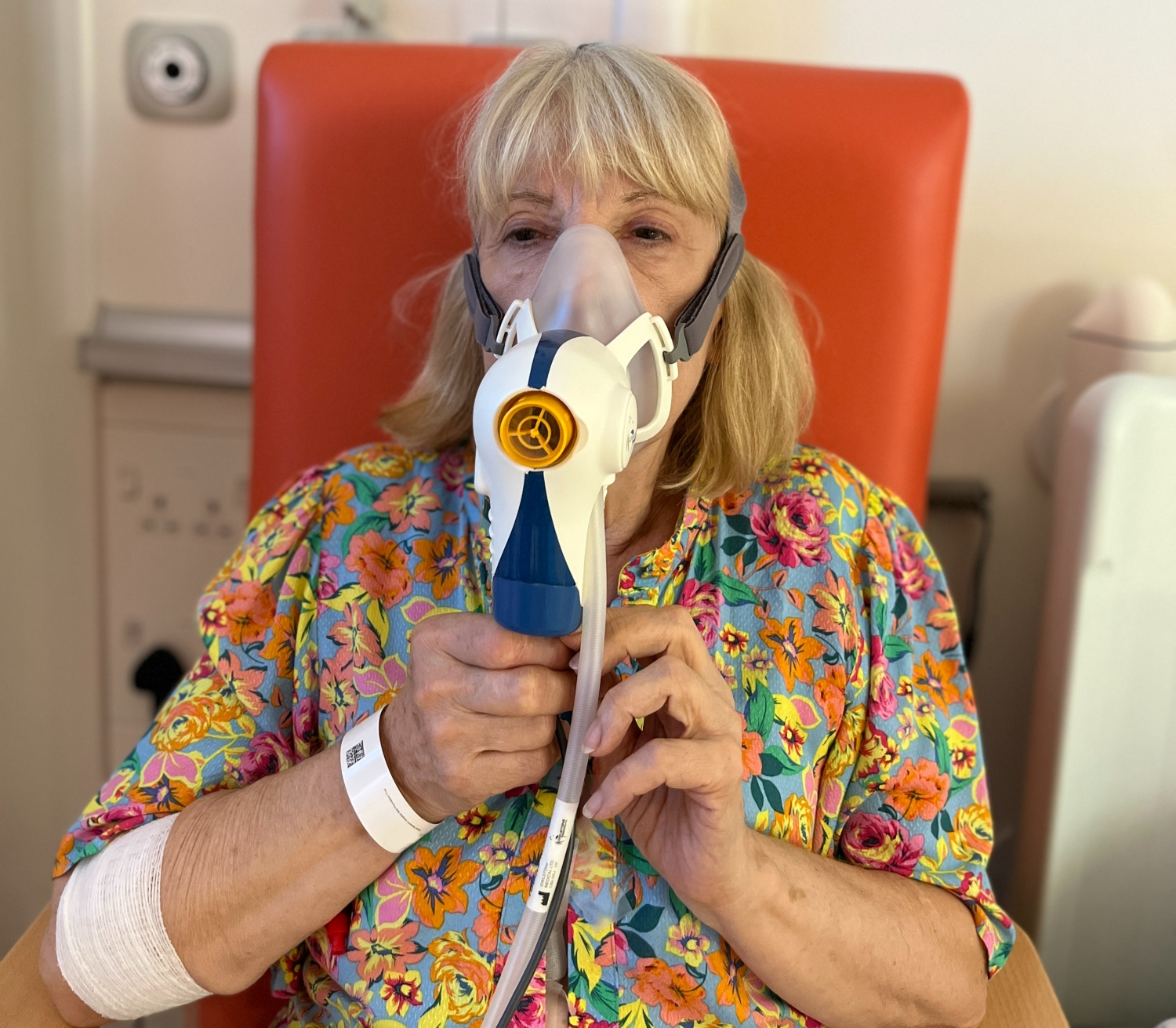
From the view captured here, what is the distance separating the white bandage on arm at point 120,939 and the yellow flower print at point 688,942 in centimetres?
41

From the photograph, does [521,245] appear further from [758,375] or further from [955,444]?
[955,444]

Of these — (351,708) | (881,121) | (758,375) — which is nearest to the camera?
(351,708)

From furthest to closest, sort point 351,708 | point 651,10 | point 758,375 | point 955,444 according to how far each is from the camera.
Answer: point 955,444
point 651,10
point 758,375
point 351,708

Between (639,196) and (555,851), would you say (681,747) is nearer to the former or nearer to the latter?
(555,851)

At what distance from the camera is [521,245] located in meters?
0.96

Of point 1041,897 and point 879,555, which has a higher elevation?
point 879,555

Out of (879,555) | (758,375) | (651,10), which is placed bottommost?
(879,555)

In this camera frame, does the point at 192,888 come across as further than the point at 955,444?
No

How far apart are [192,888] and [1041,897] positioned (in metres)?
0.90

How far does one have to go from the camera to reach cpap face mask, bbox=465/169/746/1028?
0.69 m

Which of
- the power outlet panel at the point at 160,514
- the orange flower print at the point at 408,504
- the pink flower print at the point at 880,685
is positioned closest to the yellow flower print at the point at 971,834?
the pink flower print at the point at 880,685

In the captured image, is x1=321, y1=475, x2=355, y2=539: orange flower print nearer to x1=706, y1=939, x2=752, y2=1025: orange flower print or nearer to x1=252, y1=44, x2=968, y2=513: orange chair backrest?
x1=252, y1=44, x2=968, y2=513: orange chair backrest

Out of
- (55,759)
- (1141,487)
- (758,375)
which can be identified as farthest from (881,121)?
(55,759)

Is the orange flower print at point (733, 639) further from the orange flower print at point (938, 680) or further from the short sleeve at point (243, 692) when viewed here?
the short sleeve at point (243, 692)
